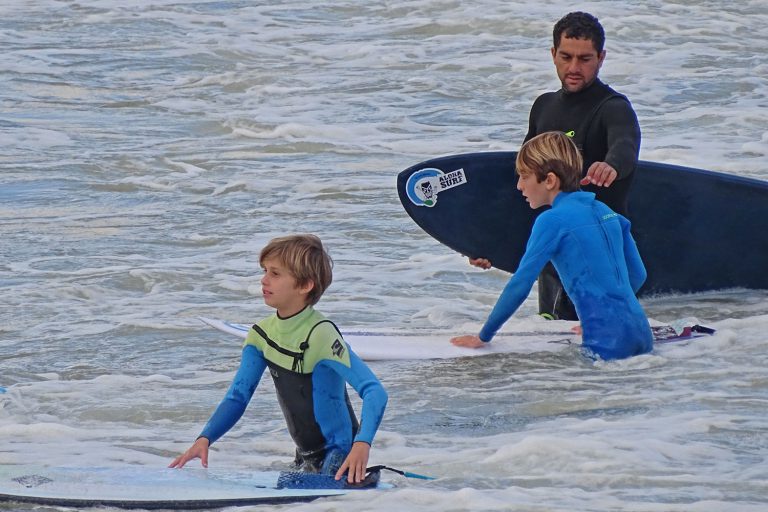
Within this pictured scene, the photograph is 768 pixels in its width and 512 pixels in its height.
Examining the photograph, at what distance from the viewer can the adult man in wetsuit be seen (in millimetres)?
5504

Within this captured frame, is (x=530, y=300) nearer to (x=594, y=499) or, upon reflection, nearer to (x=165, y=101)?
(x=594, y=499)

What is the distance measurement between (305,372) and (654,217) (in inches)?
133

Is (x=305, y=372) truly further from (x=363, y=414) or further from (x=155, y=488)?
(x=155, y=488)

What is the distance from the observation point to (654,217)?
6891 mm

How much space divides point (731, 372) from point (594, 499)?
1.62 m

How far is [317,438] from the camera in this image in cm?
409

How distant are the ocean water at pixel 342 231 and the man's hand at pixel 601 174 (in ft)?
2.67

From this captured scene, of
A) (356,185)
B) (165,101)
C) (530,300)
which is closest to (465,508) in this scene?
(530,300)

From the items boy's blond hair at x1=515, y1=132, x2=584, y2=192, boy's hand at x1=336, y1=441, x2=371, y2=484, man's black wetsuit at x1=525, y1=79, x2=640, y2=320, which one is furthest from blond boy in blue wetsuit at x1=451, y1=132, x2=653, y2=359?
boy's hand at x1=336, y1=441, x2=371, y2=484

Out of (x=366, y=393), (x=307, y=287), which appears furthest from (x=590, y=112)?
(x=366, y=393)

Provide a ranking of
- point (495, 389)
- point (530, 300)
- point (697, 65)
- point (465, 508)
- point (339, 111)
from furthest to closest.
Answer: point (697, 65) < point (339, 111) < point (530, 300) < point (495, 389) < point (465, 508)

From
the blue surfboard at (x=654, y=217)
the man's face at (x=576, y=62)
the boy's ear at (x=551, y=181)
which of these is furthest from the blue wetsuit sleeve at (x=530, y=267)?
the blue surfboard at (x=654, y=217)

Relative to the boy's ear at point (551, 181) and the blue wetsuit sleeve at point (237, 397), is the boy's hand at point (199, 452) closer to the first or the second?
the blue wetsuit sleeve at point (237, 397)

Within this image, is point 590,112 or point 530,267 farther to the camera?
point 590,112
